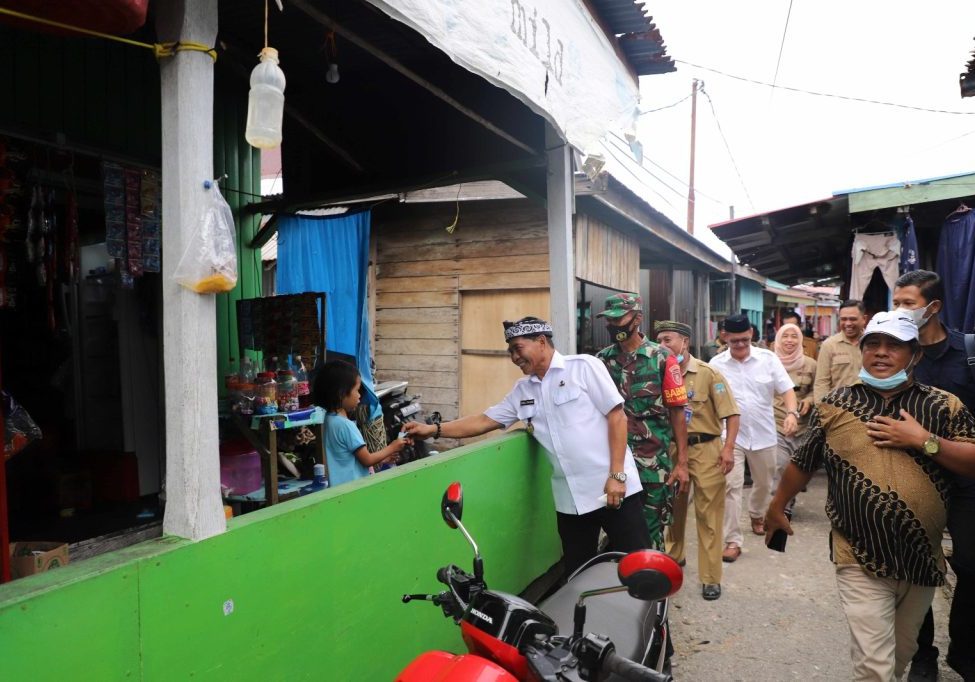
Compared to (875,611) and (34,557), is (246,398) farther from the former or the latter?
(875,611)

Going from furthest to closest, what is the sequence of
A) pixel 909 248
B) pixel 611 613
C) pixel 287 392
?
pixel 909 248 < pixel 287 392 < pixel 611 613

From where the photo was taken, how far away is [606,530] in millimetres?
3836

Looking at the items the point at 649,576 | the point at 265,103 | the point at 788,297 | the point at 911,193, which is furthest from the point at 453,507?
the point at 788,297


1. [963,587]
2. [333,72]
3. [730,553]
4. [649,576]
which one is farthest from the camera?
[730,553]

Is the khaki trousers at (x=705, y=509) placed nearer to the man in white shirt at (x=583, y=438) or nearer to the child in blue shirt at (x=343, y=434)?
the man in white shirt at (x=583, y=438)

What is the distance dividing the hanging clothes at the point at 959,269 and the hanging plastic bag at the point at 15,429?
7.12m

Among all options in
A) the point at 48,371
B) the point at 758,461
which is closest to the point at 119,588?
the point at 48,371

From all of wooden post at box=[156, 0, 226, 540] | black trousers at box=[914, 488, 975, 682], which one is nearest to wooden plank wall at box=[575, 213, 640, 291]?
black trousers at box=[914, 488, 975, 682]

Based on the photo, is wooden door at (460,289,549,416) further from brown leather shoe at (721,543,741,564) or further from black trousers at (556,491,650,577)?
black trousers at (556,491,650,577)

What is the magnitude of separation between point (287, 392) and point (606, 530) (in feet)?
9.24

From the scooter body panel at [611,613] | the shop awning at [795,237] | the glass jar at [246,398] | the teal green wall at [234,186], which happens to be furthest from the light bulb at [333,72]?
the shop awning at [795,237]

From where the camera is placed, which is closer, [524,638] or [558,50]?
[524,638]

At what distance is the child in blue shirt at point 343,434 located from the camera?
3840 millimetres

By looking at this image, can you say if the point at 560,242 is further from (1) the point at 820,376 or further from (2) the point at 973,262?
(2) the point at 973,262
